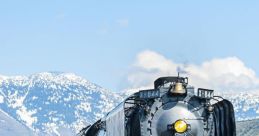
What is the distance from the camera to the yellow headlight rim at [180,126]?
78.0 feet

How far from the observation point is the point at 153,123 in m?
24.2

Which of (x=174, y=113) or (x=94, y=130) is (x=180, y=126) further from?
(x=94, y=130)

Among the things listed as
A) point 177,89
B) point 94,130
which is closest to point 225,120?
point 177,89

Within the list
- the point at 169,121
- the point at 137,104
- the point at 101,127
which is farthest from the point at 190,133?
the point at 101,127

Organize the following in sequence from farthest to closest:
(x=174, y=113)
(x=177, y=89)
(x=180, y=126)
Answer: (x=177, y=89)
(x=174, y=113)
(x=180, y=126)

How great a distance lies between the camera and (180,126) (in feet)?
78.3

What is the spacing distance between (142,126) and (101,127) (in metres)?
7.75

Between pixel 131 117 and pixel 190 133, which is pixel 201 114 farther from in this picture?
pixel 131 117

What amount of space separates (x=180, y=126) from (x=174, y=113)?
0.65 m

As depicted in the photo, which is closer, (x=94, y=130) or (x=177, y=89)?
(x=177, y=89)

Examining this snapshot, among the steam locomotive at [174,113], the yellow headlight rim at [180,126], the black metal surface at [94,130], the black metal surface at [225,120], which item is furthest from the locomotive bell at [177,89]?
the black metal surface at [94,130]

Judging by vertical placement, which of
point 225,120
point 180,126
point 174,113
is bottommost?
point 180,126

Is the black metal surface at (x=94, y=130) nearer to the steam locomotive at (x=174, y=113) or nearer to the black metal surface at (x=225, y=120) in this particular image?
the steam locomotive at (x=174, y=113)

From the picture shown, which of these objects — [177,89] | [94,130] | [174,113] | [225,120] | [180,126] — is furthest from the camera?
[94,130]
